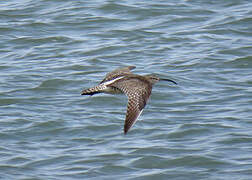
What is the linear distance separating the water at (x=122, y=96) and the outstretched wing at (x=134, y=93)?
1.09m

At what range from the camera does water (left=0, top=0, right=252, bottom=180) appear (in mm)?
8344

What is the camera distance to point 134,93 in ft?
24.0

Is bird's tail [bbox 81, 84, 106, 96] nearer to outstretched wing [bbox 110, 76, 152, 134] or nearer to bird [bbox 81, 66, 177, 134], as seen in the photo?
bird [bbox 81, 66, 177, 134]

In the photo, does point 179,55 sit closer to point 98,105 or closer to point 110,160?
point 98,105

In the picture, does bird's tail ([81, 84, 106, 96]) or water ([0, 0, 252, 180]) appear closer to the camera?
bird's tail ([81, 84, 106, 96])

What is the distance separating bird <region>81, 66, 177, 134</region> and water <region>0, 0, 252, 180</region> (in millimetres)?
976

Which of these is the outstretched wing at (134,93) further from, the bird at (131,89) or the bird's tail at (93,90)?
the bird's tail at (93,90)

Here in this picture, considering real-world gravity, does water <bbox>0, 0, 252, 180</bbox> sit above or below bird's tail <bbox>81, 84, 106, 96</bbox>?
below


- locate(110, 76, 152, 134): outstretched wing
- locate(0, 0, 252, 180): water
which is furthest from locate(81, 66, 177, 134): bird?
locate(0, 0, 252, 180): water

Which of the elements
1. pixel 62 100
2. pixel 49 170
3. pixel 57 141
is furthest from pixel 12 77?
pixel 49 170

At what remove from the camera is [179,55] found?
480 inches

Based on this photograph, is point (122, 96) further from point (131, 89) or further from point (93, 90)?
point (131, 89)

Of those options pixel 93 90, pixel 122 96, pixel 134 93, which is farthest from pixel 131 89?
pixel 122 96

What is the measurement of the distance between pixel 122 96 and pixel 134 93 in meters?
3.34
